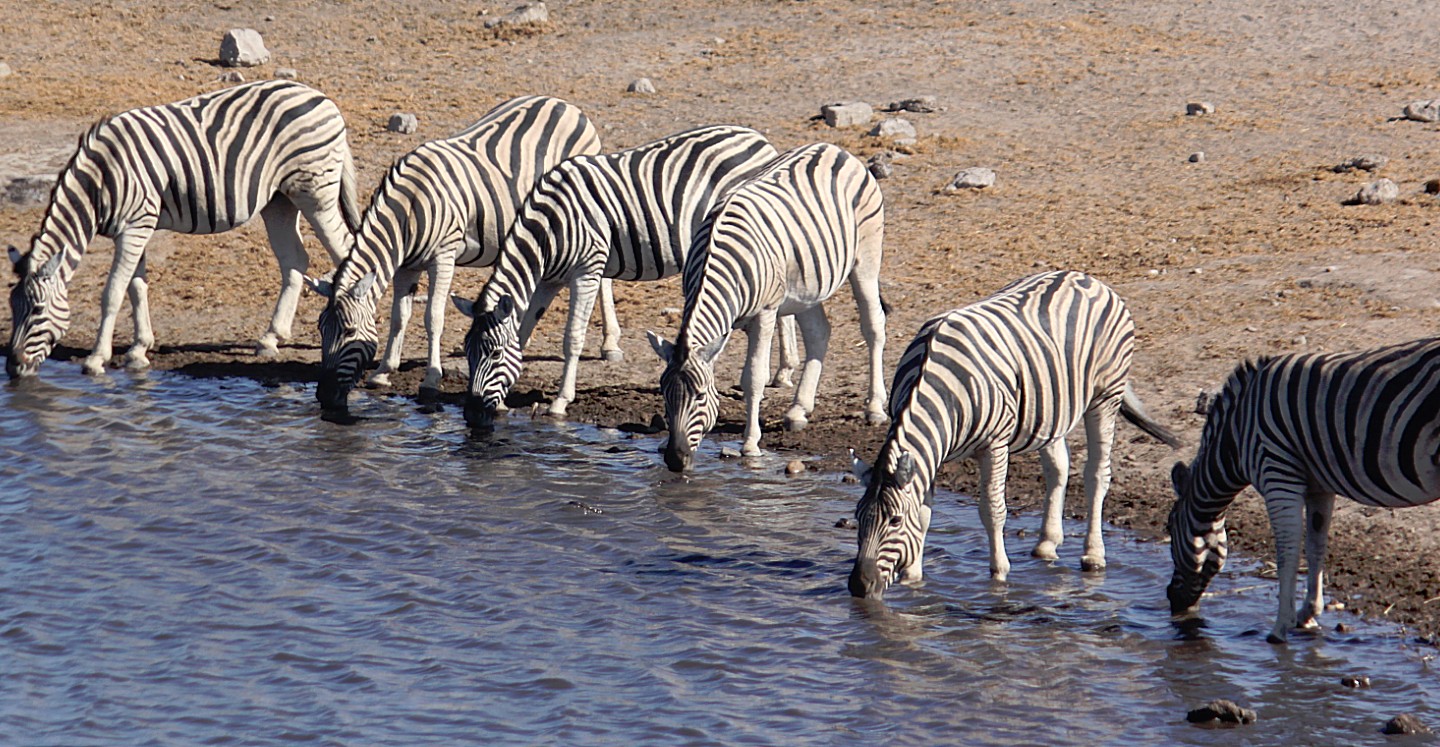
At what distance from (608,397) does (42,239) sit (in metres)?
4.83

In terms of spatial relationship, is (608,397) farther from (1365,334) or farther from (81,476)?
(1365,334)

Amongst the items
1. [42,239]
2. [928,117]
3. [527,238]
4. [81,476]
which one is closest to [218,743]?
[81,476]

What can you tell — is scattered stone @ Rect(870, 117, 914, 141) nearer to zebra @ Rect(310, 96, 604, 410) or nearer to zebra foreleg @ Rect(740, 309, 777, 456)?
zebra @ Rect(310, 96, 604, 410)

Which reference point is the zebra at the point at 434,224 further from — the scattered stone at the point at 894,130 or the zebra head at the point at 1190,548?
the zebra head at the point at 1190,548

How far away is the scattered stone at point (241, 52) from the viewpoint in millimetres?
21922

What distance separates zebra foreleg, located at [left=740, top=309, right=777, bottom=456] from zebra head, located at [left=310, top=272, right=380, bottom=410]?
3061 millimetres

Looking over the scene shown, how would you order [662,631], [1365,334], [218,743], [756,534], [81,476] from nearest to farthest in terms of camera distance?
[218,743] → [662,631] → [756,534] → [81,476] → [1365,334]

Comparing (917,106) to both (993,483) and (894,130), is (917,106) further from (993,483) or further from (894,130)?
(993,483)

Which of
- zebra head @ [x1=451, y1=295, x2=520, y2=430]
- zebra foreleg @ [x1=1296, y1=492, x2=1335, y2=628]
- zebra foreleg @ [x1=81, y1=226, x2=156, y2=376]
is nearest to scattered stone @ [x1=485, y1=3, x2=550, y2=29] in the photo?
zebra foreleg @ [x1=81, y1=226, x2=156, y2=376]

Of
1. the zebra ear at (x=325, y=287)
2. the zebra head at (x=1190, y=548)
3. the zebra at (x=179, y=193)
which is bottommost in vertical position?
the zebra head at (x=1190, y=548)

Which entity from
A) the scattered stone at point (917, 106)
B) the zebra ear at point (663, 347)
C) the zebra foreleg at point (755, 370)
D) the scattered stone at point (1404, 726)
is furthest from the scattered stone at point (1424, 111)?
the scattered stone at point (1404, 726)

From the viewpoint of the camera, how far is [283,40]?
75.3 ft

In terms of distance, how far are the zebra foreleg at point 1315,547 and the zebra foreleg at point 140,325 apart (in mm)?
9530

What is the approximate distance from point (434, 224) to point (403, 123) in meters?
6.39
